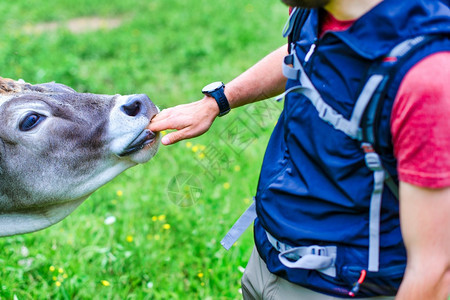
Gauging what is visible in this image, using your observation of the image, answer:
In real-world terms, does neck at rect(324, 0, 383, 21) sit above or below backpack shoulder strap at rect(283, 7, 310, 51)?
above

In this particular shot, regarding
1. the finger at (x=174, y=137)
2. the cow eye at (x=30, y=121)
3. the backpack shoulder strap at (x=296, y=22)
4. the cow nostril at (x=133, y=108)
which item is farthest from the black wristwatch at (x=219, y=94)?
the cow eye at (x=30, y=121)

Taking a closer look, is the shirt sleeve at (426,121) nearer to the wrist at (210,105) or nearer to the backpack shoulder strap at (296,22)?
the backpack shoulder strap at (296,22)

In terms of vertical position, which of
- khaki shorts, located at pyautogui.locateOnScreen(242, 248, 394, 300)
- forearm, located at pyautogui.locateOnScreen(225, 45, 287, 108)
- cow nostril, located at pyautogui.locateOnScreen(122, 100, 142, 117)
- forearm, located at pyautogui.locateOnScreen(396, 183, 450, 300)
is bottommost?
khaki shorts, located at pyautogui.locateOnScreen(242, 248, 394, 300)

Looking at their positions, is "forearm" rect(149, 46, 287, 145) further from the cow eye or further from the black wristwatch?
the cow eye

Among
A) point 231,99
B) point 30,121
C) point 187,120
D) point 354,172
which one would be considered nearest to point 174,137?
point 187,120

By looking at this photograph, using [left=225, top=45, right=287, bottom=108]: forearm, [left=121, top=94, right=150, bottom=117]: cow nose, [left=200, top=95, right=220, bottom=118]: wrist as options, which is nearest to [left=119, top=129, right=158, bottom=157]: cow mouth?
[left=121, top=94, right=150, bottom=117]: cow nose

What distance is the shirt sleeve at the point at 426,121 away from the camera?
1514 millimetres

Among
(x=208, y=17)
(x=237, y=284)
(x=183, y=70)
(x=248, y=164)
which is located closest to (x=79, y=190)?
(x=237, y=284)

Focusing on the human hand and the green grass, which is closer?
the human hand

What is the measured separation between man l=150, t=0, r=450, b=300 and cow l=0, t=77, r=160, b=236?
2.43 ft

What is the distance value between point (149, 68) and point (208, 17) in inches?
83.3

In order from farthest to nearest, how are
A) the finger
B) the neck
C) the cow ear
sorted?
the cow ear, the finger, the neck

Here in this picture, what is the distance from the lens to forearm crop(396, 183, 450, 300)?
5.20ft

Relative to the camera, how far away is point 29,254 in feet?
12.5
